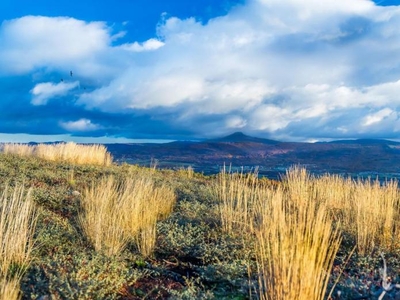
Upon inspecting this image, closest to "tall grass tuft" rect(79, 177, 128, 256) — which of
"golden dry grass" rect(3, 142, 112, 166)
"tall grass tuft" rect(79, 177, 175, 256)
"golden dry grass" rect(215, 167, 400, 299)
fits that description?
"tall grass tuft" rect(79, 177, 175, 256)

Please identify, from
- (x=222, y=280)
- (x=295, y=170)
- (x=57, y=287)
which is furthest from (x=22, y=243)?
(x=295, y=170)

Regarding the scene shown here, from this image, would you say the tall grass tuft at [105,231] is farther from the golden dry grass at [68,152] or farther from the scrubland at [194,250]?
the golden dry grass at [68,152]

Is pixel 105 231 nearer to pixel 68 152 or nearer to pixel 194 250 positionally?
pixel 194 250

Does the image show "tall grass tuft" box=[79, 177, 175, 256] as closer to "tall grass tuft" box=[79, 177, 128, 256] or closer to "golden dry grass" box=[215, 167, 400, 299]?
"tall grass tuft" box=[79, 177, 128, 256]

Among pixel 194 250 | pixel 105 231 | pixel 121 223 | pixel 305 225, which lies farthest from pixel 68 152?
pixel 305 225

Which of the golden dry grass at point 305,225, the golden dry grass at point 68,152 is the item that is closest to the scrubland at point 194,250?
the golden dry grass at point 305,225

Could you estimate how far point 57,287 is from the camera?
3391 mm

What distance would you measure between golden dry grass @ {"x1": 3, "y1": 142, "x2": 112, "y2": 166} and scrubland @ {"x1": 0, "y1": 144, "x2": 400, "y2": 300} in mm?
8264

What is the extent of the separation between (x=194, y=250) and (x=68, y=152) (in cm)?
1199

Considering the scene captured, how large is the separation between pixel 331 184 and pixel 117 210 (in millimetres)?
4668

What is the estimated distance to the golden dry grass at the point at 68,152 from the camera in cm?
1549

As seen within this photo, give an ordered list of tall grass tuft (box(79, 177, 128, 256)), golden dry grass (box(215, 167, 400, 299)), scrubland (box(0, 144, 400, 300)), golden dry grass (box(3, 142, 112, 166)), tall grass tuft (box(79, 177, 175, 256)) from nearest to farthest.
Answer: golden dry grass (box(215, 167, 400, 299)) < scrubland (box(0, 144, 400, 300)) < tall grass tuft (box(79, 177, 128, 256)) < tall grass tuft (box(79, 177, 175, 256)) < golden dry grass (box(3, 142, 112, 166))

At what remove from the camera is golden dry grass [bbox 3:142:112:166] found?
15.5 metres

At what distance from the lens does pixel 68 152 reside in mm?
15672
